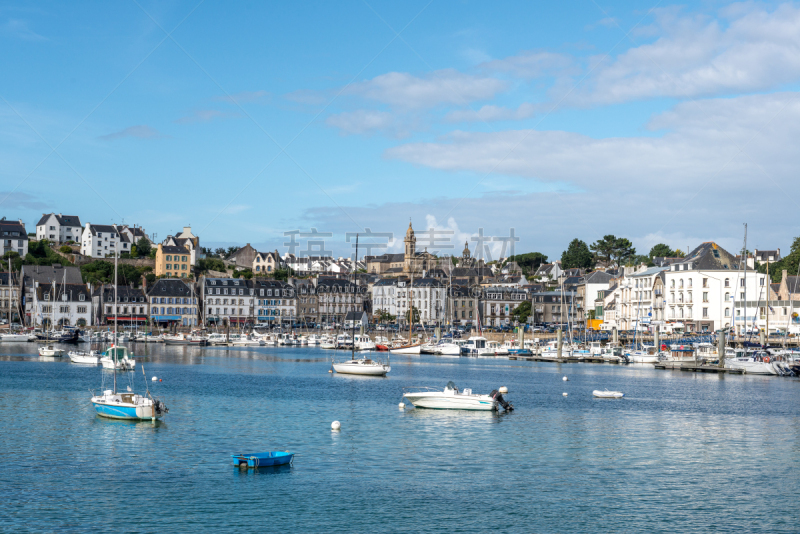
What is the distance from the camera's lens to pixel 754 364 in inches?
3393

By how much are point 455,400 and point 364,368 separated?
29.6 metres

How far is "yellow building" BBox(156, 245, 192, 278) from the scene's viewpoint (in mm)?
189000

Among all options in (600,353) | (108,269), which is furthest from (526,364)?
(108,269)

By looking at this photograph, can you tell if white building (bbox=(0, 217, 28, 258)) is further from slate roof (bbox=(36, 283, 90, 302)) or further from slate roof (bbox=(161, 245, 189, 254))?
slate roof (bbox=(161, 245, 189, 254))

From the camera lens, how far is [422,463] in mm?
35656

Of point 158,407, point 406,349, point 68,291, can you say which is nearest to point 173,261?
point 68,291

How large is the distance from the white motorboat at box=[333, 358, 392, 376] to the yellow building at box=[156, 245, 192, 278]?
11550 centimetres

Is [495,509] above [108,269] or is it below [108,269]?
below

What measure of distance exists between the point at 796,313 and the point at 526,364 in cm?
4671

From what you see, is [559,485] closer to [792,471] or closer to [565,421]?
[792,471]

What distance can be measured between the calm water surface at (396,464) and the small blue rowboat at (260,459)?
0.42 metres

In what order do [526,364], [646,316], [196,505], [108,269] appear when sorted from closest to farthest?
[196,505] < [526,364] < [646,316] < [108,269]

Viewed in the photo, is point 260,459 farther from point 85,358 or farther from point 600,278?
point 600,278

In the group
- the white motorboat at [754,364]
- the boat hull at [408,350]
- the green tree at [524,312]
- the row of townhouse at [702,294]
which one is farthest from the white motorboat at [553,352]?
the green tree at [524,312]
